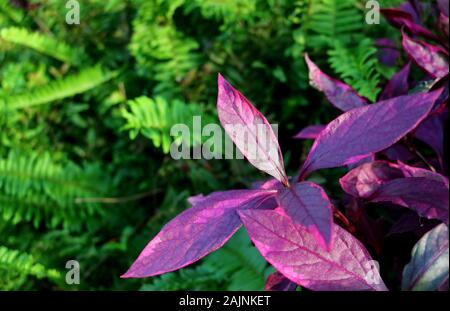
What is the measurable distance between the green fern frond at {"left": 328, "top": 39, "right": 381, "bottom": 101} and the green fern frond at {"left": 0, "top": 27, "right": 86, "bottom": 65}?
94 cm

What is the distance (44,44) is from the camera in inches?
70.5

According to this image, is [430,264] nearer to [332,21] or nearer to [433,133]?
[433,133]

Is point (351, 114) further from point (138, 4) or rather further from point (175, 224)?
point (138, 4)

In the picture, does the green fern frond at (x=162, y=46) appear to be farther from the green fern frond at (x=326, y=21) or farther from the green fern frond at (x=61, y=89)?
the green fern frond at (x=326, y=21)

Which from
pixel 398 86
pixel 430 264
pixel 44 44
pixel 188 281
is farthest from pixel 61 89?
pixel 430 264

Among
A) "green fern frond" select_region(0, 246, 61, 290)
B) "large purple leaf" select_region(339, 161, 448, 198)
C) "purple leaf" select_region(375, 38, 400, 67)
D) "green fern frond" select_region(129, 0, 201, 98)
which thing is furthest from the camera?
"green fern frond" select_region(129, 0, 201, 98)

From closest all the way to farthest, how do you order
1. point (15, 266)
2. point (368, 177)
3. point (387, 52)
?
point (368, 177), point (15, 266), point (387, 52)

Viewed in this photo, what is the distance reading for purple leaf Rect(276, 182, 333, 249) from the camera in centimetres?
60

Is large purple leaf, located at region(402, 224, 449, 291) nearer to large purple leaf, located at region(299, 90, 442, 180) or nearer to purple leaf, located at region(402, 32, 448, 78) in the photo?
large purple leaf, located at region(299, 90, 442, 180)

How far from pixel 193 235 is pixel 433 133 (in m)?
0.56

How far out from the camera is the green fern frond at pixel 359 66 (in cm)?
127

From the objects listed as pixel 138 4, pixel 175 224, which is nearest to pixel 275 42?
pixel 138 4

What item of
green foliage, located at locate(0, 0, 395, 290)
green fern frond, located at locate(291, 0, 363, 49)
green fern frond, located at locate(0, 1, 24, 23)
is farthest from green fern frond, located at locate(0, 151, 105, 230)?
green fern frond, located at locate(291, 0, 363, 49)

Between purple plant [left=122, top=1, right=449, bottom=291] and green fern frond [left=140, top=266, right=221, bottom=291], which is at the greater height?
purple plant [left=122, top=1, right=449, bottom=291]
